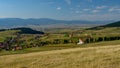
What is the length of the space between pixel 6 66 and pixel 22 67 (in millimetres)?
2186

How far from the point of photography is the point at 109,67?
23.3m

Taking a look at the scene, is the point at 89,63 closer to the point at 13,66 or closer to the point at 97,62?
the point at 97,62

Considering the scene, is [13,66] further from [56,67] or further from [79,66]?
[79,66]

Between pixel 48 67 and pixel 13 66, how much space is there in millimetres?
4058

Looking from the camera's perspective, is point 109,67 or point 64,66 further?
point 64,66

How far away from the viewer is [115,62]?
25250 mm

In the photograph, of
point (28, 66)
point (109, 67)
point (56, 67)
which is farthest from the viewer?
point (28, 66)

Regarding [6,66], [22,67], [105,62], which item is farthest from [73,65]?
[6,66]

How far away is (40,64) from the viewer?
88.6 ft

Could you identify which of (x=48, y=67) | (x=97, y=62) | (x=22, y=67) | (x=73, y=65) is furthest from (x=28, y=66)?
(x=97, y=62)

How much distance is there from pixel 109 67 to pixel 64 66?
13.3ft

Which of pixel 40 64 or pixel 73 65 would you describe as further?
pixel 40 64

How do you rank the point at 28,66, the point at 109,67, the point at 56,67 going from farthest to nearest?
1. the point at 28,66
2. the point at 56,67
3. the point at 109,67

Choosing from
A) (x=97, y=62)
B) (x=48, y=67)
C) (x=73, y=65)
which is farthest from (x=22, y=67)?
(x=97, y=62)
